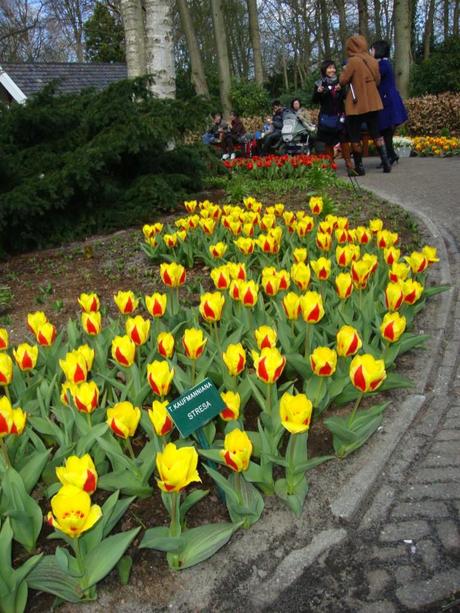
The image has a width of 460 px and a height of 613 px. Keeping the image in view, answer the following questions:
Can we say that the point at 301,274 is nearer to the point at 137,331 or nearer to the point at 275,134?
the point at 137,331

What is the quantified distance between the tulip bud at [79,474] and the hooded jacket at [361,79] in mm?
7411

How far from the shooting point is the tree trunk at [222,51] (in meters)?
19.7

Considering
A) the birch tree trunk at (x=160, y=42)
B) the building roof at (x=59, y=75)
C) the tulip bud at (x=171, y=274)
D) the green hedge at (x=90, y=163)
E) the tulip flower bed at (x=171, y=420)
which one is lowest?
the tulip flower bed at (x=171, y=420)

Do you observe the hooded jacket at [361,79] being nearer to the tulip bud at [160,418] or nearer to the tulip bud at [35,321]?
the tulip bud at [35,321]

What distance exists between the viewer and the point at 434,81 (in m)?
18.1

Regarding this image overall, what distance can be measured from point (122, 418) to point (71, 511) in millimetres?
449

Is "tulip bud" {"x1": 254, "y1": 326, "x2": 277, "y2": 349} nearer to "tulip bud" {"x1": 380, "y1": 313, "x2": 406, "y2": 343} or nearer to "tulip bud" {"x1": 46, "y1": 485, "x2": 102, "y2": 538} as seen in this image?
"tulip bud" {"x1": 380, "y1": 313, "x2": 406, "y2": 343}

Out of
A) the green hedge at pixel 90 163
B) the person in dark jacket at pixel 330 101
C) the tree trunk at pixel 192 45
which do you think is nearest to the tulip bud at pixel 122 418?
the green hedge at pixel 90 163

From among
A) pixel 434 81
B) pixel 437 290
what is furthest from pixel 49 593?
pixel 434 81

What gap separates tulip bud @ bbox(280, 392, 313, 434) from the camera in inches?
69.4

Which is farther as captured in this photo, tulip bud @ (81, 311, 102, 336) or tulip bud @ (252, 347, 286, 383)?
tulip bud @ (81, 311, 102, 336)

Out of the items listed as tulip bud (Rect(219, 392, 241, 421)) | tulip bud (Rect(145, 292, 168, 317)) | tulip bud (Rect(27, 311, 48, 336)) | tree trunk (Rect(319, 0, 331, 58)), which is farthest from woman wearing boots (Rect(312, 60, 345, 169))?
tree trunk (Rect(319, 0, 331, 58))

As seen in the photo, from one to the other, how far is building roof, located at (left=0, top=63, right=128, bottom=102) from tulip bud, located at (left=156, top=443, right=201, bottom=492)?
1940 centimetres

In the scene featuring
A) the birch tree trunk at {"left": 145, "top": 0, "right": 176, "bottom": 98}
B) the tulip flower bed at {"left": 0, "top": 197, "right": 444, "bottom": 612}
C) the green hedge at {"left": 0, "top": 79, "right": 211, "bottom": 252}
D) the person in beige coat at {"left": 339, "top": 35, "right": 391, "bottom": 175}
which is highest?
the birch tree trunk at {"left": 145, "top": 0, "right": 176, "bottom": 98}
